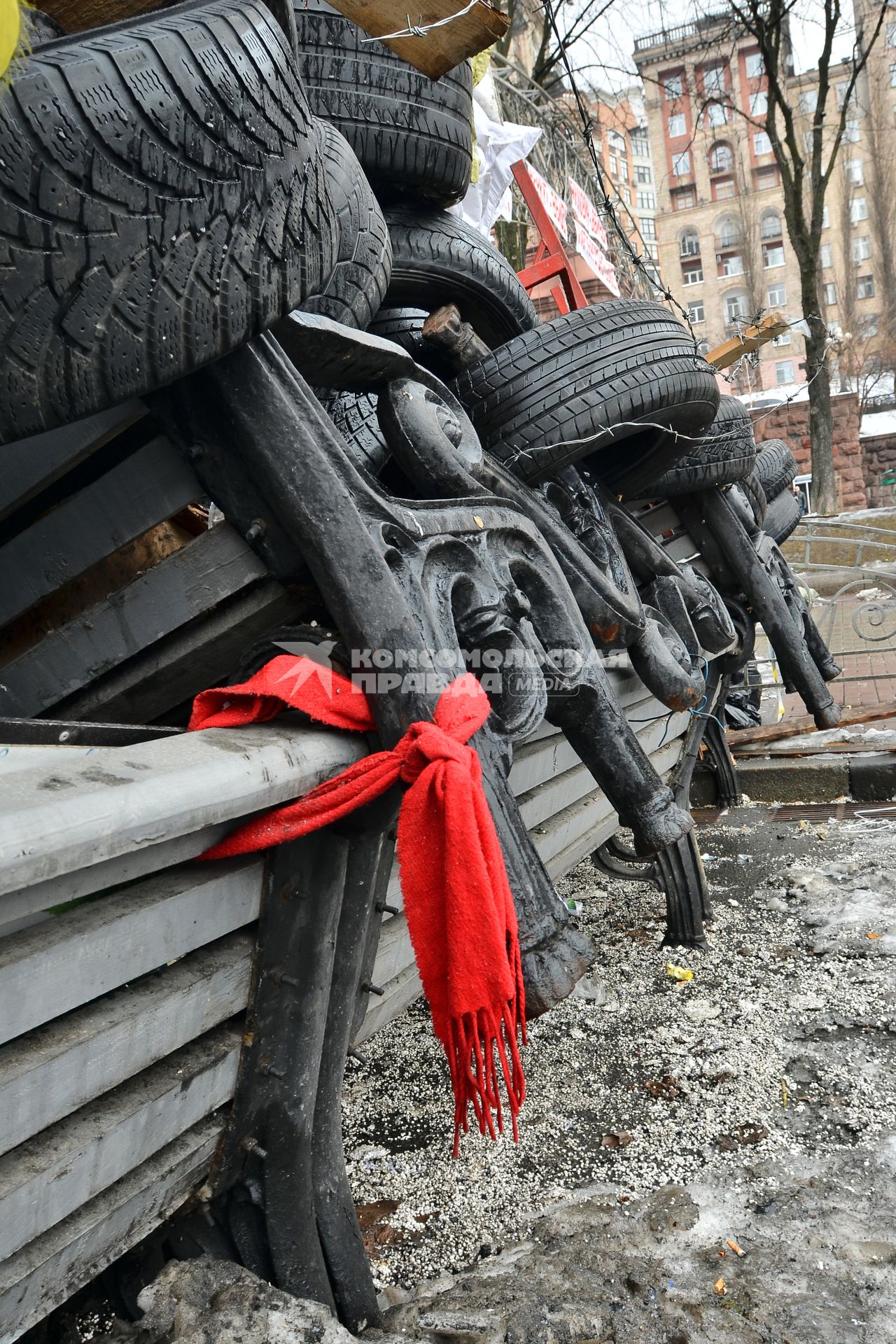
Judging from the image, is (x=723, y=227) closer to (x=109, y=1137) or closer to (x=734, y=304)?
(x=734, y=304)

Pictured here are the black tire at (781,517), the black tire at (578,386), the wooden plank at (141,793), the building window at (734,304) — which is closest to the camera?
the wooden plank at (141,793)

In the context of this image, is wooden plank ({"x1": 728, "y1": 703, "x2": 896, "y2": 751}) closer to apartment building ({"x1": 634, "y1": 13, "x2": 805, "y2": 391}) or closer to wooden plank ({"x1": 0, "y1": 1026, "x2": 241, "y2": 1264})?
wooden plank ({"x1": 0, "y1": 1026, "x2": 241, "y2": 1264})

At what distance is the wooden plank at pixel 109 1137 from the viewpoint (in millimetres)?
1083

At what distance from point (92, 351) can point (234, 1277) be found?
4.68 feet

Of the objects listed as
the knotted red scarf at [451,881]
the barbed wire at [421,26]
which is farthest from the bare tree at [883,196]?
the knotted red scarf at [451,881]

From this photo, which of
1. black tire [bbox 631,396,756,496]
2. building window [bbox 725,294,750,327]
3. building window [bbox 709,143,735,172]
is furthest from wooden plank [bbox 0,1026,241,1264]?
building window [bbox 709,143,735,172]

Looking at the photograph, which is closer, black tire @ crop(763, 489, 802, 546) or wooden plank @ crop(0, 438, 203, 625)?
wooden plank @ crop(0, 438, 203, 625)

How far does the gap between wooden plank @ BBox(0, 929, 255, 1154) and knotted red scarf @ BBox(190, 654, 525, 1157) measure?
0.18m

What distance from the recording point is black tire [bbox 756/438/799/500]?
5.88 metres

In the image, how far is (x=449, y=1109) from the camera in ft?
8.61

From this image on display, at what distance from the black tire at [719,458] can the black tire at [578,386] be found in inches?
45.8

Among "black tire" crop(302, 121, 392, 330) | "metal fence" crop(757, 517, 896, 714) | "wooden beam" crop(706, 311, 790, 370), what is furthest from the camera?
"metal fence" crop(757, 517, 896, 714)

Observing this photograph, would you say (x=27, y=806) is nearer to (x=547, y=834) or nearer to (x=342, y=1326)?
(x=342, y=1326)

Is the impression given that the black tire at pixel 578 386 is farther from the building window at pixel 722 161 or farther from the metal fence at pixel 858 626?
the building window at pixel 722 161
